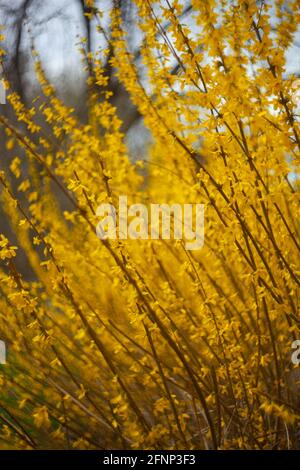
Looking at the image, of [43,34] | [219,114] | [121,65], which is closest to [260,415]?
[219,114]

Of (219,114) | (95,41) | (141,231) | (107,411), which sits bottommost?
(107,411)

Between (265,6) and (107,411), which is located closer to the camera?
(265,6)

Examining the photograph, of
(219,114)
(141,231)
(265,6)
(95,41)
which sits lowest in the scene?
(141,231)

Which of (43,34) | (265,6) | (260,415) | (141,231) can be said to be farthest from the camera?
(43,34)

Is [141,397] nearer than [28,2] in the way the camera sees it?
Yes

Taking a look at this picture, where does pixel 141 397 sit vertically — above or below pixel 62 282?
below

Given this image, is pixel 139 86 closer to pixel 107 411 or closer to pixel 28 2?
pixel 28 2

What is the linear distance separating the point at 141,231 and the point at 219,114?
2.53 feet

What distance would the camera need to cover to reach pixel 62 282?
4.92 feet

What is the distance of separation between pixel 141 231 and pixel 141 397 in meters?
0.77

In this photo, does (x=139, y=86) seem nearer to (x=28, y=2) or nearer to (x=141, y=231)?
(x=141, y=231)
